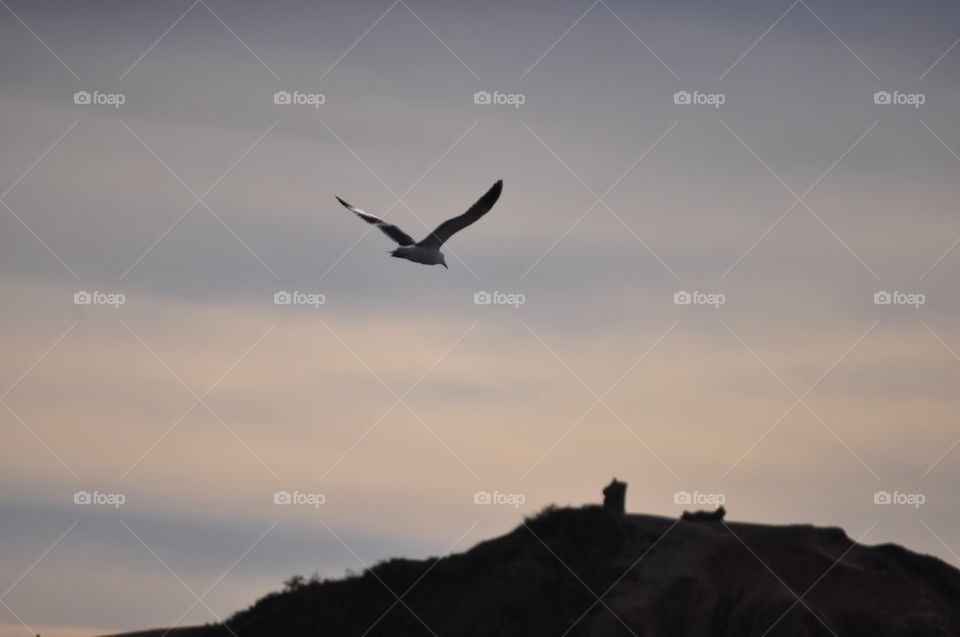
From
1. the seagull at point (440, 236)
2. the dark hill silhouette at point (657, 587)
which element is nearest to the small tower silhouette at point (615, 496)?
the dark hill silhouette at point (657, 587)

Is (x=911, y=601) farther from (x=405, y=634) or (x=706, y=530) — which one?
(x=405, y=634)

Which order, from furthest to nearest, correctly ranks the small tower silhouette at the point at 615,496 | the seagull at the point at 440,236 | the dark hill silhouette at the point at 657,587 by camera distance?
the small tower silhouette at the point at 615,496 < the dark hill silhouette at the point at 657,587 < the seagull at the point at 440,236

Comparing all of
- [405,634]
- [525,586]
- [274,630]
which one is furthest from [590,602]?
[274,630]

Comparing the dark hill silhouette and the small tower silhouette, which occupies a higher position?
the small tower silhouette

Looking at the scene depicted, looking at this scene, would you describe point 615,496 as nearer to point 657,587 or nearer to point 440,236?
point 657,587

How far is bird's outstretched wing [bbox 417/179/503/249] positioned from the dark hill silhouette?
89.4 ft

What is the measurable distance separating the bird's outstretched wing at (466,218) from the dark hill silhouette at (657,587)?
27.3m

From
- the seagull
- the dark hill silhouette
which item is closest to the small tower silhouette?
the dark hill silhouette

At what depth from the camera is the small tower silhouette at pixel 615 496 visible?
320 ft

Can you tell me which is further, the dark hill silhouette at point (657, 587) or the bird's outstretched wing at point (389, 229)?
the dark hill silhouette at point (657, 587)

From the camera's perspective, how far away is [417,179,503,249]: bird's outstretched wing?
67000 millimetres

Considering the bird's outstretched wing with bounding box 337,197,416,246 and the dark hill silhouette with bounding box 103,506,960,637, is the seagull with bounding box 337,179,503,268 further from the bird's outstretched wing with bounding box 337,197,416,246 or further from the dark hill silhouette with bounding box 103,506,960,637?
the dark hill silhouette with bounding box 103,506,960,637

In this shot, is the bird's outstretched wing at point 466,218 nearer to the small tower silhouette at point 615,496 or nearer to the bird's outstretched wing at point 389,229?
the bird's outstretched wing at point 389,229

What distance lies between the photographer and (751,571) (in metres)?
90.8
